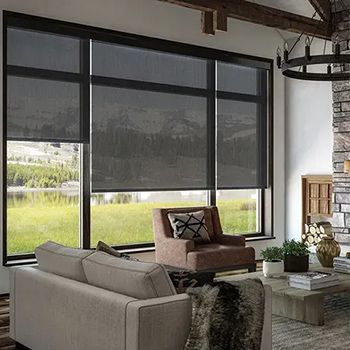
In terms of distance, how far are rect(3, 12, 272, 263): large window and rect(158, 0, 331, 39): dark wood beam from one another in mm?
844

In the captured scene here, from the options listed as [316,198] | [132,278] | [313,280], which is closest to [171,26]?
[316,198]

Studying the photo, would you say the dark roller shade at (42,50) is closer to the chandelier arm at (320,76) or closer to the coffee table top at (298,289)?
the chandelier arm at (320,76)

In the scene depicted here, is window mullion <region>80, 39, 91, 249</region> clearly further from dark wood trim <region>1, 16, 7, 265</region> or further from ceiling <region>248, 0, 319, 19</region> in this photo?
ceiling <region>248, 0, 319, 19</region>

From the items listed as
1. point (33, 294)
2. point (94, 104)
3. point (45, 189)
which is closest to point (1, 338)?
point (33, 294)

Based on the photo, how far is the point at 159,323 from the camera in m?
2.89

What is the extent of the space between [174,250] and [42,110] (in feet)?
7.05

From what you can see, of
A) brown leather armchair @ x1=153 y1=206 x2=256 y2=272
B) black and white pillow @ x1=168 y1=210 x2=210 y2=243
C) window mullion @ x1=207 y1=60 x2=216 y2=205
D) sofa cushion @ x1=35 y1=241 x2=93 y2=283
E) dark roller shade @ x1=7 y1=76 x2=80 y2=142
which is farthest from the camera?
window mullion @ x1=207 y1=60 x2=216 y2=205

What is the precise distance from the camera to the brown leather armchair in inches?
250

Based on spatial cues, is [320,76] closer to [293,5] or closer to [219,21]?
[219,21]

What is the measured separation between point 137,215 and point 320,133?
310 centimetres

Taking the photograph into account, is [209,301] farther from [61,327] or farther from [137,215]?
[137,215]

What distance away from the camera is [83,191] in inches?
270

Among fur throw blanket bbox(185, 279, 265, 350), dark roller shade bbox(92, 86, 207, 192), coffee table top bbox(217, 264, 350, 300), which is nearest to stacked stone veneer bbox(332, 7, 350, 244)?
dark roller shade bbox(92, 86, 207, 192)

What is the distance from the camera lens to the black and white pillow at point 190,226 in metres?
6.76
